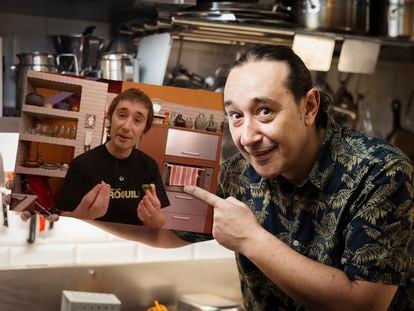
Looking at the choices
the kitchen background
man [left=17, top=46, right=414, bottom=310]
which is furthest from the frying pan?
man [left=17, top=46, right=414, bottom=310]

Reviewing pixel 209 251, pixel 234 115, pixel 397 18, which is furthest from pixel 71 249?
pixel 397 18

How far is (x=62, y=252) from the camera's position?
230 centimetres

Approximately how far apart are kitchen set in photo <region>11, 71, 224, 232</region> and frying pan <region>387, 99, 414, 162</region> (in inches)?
55.6

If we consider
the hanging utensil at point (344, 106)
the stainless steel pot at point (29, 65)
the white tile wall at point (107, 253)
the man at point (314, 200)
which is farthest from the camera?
the hanging utensil at point (344, 106)

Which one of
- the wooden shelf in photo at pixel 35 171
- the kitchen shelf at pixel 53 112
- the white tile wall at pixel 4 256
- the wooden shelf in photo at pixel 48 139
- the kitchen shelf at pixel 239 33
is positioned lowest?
the white tile wall at pixel 4 256

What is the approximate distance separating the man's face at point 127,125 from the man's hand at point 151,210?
10 cm

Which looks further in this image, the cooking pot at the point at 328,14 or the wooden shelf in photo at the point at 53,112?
the cooking pot at the point at 328,14

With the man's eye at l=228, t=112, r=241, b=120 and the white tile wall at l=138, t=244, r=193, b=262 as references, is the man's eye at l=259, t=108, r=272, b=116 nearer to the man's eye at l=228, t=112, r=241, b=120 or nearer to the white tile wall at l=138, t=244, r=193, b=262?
the man's eye at l=228, t=112, r=241, b=120

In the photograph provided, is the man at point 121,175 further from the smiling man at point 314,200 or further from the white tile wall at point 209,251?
the white tile wall at point 209,251

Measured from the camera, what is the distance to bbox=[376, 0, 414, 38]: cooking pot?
239cm

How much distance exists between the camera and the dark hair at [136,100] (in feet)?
5.05

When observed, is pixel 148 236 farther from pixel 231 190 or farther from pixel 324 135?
pixel 324 135

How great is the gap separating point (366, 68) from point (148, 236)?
104 cm

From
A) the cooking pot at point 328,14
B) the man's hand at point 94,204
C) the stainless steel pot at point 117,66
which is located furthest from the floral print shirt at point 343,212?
the cooking pot at point 328,14
